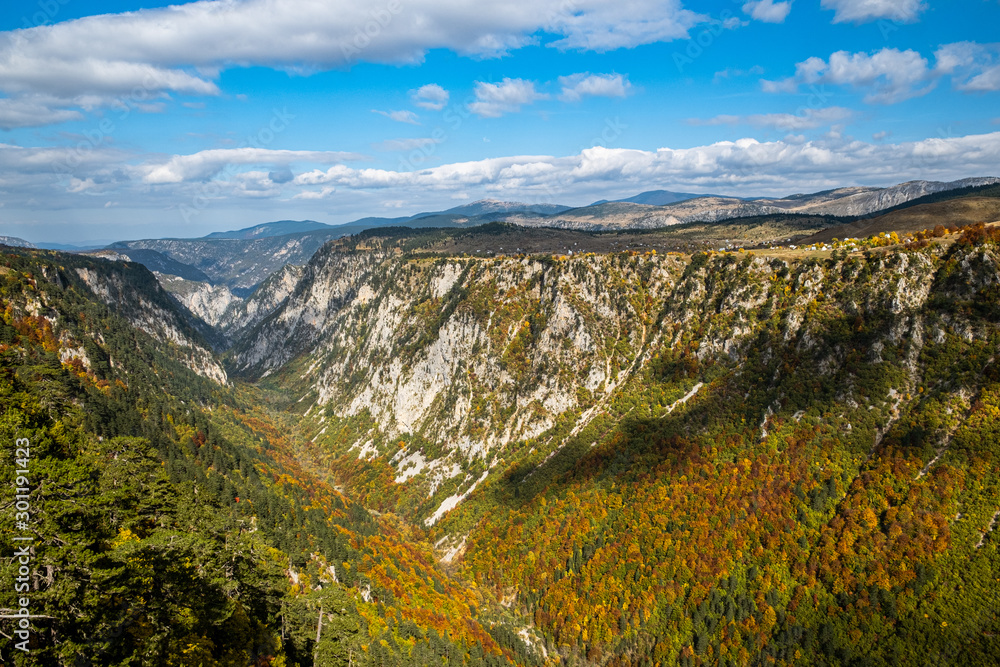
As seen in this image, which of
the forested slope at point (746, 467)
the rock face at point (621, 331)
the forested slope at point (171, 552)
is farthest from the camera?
the rock face at point (621, 331)

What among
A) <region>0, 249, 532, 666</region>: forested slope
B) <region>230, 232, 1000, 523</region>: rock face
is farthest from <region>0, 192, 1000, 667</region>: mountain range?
<region>230, 232, 1000, 523</region>: rock face

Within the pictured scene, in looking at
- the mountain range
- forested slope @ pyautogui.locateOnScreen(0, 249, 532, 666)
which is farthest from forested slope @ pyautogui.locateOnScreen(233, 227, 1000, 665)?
forested slope @ pyautogui.locateOnScreen(0, 249, 532, 666)

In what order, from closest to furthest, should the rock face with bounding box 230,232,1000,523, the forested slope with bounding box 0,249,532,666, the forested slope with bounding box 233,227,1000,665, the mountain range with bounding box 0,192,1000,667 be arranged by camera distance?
the forested slope with bounding box 0,249,532,666
the mountain range with bounding box 0,192,1000,667
the forested slope with bounding box 233,227,1000,665
the rock face with bounding box 230,232,1000,523

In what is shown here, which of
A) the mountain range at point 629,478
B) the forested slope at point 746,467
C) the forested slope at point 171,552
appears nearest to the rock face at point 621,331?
the forested slope at point 746,467

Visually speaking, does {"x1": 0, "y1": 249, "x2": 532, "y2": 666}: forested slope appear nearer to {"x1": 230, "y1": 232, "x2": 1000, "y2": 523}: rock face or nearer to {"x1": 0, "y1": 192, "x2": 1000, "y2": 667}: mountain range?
{"x1": 0, "y1": 192, "x2": 1000, "y2": 667}: mountain range

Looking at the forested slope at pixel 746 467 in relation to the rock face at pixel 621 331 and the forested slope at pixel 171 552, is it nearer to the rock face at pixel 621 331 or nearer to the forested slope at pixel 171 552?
the rock face at pixel 621 331

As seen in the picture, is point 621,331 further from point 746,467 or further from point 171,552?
point 171,552

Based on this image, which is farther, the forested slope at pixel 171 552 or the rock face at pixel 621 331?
the rock face at pixel 621 331

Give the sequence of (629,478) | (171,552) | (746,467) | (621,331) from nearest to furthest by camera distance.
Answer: (171,552) → (746,467) → (629,478) → (621,331)

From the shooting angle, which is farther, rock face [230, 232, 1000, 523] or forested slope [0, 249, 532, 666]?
rock face [230, 232, 1000, 523]

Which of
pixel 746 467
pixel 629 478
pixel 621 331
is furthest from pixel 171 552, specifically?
pixel 621 331

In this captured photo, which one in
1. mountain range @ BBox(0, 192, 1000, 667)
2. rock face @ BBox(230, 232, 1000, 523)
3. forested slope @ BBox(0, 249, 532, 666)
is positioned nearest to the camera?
forested slope @ BBox(0, 249, 532, 666)

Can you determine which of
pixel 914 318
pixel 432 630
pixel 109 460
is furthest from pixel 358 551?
pixel 914 318

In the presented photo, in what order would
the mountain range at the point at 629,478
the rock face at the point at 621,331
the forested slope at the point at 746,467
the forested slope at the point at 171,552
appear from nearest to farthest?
the forested slope at the point at 171,552 → the mountain range at the point at 629,478 → the forested slope at the point at 746,467 → the rock face at the point at 621,331
